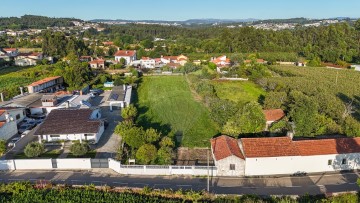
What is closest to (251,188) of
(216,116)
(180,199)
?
(180,199)

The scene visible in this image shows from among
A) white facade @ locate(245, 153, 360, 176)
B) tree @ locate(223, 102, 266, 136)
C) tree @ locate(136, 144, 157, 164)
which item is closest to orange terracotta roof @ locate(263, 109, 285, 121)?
tree @ locate(223, 102, 266, 136)

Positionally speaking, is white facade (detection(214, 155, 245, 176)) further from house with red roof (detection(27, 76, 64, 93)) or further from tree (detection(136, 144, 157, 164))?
house with red roof (detection(27, 76, 64, 93))

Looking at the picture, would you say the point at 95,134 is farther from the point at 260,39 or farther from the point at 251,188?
the point at 260,39

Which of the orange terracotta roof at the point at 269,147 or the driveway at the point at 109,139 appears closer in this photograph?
the orange terracotta roof at the point at 269,147

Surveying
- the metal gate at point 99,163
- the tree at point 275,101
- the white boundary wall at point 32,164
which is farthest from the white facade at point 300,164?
the white boundary wall at point 32,164

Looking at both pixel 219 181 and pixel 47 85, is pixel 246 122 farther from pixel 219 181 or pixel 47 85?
pixel 47 85

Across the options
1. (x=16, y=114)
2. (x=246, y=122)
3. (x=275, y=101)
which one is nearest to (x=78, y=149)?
(x=16, y=114)

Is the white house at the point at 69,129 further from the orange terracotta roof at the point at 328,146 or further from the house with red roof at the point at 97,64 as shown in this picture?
the house with red roof at the point at 97,64
